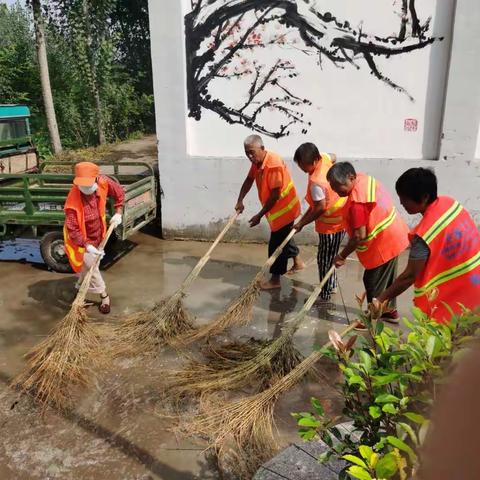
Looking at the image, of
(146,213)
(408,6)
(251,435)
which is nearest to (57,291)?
(146,213)

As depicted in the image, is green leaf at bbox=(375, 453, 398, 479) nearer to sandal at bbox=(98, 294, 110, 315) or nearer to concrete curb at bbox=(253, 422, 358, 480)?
concrete curb at bbox=(253, 422, 358, 480)

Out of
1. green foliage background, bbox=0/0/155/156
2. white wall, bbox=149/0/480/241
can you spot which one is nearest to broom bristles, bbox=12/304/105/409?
white wall, bbox=149/0/480/241

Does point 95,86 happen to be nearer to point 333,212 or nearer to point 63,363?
point 333,212

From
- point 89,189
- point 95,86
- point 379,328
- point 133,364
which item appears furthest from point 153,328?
point 95,86

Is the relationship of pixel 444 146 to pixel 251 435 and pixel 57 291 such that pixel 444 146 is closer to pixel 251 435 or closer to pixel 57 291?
pixel 251 435

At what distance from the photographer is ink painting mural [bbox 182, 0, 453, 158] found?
5.32 m

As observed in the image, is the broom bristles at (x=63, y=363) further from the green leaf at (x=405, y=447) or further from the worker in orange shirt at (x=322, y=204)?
the green leaf at (x=405, y=447)

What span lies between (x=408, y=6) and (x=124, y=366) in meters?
4.89

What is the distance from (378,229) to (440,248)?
1144 mm

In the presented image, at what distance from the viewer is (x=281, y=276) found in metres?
5.19

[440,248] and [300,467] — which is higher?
[440,248]

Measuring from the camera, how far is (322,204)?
13.0 ft

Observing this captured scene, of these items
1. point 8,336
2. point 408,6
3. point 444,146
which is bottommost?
point 8,336

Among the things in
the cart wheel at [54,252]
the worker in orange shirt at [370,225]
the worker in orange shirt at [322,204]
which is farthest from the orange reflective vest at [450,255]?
the cart wheel at [54,252]
